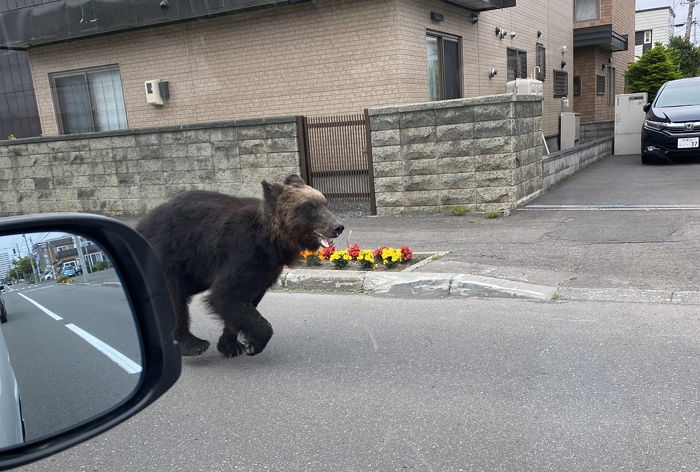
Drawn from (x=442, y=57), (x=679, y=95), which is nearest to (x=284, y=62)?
(x=442, y=57)

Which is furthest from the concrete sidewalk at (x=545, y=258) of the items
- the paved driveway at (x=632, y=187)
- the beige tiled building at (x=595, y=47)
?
the beige tiled building at (x=595, y=47)

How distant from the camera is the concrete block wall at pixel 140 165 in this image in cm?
1145

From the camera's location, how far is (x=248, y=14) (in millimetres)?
12711

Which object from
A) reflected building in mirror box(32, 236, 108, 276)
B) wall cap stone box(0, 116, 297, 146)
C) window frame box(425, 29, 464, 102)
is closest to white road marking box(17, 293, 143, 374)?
reflected building in mirror box(32, 236, 108, 276)

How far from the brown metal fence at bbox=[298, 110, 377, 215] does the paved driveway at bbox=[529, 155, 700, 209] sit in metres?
3.21

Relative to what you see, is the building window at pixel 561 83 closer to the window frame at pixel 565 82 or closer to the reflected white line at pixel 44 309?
the window frame at pixel 565 82

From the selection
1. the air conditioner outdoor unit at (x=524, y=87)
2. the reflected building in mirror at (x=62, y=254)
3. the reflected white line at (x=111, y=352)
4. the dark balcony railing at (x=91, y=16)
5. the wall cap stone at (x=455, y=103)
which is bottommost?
the reflected white line at (x=111, y=352)

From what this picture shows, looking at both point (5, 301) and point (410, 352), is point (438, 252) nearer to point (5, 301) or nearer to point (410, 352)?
point (410, 352)

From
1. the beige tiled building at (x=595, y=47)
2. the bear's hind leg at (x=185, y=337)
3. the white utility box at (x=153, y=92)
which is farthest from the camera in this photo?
the beige tiled building at (x=595, y=47)

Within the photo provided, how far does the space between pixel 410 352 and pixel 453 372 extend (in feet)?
1.73

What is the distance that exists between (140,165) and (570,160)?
32.5 ft

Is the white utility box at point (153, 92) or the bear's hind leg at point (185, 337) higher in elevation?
the white utility box at point (153, 92)

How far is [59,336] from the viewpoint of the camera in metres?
2.03

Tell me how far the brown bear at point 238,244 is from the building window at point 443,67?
9.11 m
